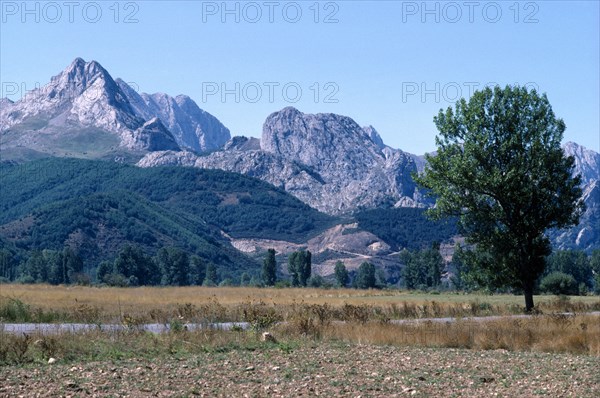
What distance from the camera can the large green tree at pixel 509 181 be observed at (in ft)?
141

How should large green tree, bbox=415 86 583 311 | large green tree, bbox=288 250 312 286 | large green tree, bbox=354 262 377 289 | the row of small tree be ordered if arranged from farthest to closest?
large green tree, bbox=354 262 377 289
large green tree, bbox=288 250 312 286
the row of small tree
large green tree, bbox=415 86 583 311

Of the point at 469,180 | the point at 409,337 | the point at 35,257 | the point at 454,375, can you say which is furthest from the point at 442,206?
the point at 35,257

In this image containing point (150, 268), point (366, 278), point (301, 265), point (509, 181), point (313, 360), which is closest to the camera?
point (313, 360)

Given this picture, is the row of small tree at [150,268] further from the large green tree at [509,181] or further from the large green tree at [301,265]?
the large green tree at [509,181]

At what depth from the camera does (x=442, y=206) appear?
4331 centimetres

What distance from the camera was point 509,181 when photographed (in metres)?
42.1

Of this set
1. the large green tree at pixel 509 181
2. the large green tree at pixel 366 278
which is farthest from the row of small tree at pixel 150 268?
the large green tree at pixel 509 181

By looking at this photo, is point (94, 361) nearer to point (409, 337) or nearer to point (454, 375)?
point (454, 375)

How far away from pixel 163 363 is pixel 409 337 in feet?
32.7

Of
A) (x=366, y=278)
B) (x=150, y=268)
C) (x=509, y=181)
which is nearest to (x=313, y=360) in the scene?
(x=509, y=181)

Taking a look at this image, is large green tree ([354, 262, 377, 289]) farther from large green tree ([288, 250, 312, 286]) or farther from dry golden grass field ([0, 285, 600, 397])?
dry golden grass field ([0, 285, 600, 397])

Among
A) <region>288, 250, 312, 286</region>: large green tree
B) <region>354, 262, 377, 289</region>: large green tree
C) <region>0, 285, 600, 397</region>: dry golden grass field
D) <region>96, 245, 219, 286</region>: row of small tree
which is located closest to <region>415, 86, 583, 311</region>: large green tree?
<region>0, 285, 600, 397</region>: dry golden grass field

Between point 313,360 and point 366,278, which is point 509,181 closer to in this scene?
point 313,360

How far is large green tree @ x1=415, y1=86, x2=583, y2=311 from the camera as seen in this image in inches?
1688
